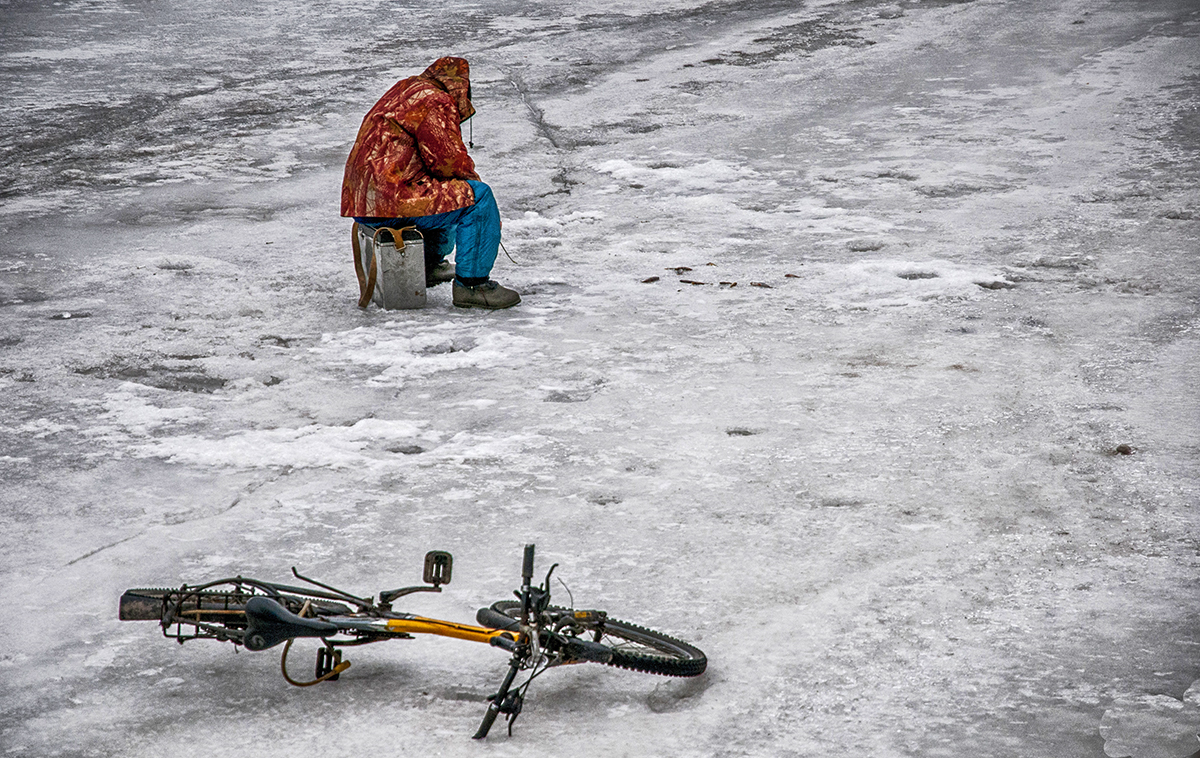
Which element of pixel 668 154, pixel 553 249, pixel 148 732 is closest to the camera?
pixel 148 732

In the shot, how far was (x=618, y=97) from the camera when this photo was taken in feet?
35.5

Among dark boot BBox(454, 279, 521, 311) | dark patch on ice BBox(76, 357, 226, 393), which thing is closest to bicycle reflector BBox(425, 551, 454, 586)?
dark patch on ice BBox(76, 357, 226, 393)

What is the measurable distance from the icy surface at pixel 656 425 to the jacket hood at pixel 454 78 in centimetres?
100

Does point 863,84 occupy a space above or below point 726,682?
above

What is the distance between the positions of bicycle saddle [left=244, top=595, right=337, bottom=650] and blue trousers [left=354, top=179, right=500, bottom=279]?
3223 millimetres

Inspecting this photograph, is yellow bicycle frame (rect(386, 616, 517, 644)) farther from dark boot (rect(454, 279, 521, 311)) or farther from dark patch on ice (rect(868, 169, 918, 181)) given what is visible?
dark patch on ice (rect(868, 169, 918, 181))

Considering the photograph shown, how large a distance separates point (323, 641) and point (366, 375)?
223 centimetres

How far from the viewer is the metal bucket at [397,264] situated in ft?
19.2

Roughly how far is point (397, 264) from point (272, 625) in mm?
A: 3166

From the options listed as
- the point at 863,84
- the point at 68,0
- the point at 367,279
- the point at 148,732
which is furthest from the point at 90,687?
the point at 68,0

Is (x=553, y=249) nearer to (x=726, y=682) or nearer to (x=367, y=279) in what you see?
(x=367, y=279)

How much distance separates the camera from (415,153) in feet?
19.3

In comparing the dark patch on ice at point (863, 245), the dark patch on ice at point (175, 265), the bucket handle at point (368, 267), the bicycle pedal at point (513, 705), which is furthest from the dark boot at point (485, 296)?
the bicycle pedal at point (513, 705)

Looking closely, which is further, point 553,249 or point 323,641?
point 553,249
